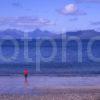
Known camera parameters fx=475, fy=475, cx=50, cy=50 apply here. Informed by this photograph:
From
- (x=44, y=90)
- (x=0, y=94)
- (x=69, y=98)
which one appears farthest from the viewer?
(x=44, y=90)

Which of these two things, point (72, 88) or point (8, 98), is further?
point (72, 88)

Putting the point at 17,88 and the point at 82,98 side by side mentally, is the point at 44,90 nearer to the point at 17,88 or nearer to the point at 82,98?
the point at 17,88

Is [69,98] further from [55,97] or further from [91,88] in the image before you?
[91,88]

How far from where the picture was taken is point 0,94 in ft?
84.6

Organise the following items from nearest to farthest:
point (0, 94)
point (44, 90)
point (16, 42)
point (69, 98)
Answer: point (69, 98)
point (0, 94)
point (44, 90)
point (16, 42)

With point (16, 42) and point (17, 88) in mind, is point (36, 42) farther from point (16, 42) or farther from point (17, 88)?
point (17, 88)

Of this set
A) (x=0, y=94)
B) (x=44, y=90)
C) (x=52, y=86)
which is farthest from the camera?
(x=52, y=86)

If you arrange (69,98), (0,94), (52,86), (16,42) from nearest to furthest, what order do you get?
1. (69,98)
2. (0,94)
3. (52,86)
4. (16,42)

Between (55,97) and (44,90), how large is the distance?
16.4 ft

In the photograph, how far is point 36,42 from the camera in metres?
152

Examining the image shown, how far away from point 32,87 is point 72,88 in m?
2.57

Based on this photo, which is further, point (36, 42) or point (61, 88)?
point (36, 42)

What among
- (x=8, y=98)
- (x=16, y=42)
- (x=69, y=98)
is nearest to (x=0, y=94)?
(x=8, y=98)

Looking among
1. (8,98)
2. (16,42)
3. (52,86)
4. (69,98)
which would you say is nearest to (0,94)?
(8,98)
